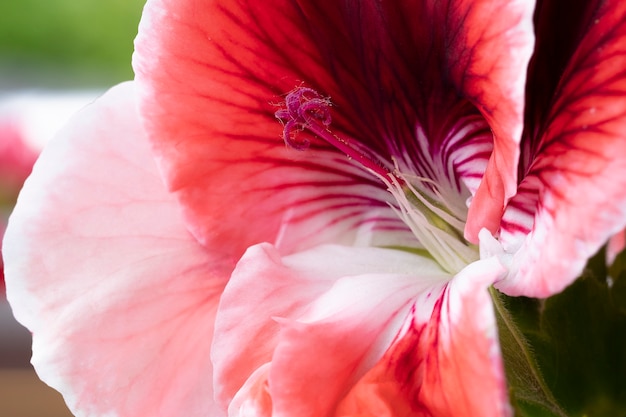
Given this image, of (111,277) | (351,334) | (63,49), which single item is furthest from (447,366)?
(63,49)

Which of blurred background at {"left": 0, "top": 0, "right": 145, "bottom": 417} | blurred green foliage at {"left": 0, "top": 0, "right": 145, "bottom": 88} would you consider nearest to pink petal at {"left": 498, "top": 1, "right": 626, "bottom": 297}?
blurred background at {"left": 0, "top": 0, "right": 145, "bottom": 417}

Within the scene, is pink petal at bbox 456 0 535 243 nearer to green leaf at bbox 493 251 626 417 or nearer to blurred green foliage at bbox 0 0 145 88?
green leaf at bbox 493 251 626 417

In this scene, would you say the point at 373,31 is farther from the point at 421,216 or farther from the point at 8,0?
the point at 8,0

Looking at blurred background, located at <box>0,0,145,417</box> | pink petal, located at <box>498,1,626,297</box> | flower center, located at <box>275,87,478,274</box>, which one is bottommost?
blurred background, located at <box>0,0,145,417</box>

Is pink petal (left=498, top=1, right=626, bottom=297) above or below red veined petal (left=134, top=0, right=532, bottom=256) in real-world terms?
above

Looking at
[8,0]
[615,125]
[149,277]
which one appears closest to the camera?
[615,125]

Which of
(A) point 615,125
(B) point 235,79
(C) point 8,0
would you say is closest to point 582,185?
(A) point 615,125

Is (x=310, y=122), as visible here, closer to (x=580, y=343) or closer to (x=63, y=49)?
(x=580, y=343)
